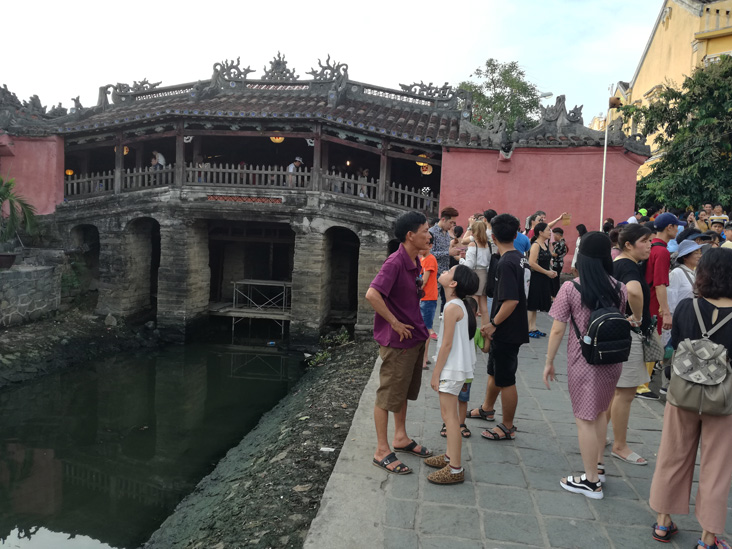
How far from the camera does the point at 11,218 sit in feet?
44.3

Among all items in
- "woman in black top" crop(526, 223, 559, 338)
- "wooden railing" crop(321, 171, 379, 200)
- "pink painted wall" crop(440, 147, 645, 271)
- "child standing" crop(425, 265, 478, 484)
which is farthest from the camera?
"wooden railing" crop(321, 171, 379, 200)

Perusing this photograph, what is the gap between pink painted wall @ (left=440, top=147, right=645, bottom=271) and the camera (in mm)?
13273

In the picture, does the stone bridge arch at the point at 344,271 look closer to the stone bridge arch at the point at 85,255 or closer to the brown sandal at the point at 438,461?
the stone bridge arch at the point at 85,255

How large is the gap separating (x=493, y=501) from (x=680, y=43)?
2061 centimetres

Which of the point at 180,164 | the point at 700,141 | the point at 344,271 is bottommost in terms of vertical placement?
the point at 344,271

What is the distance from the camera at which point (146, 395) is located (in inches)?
421

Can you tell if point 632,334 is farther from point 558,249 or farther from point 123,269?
point 123,269

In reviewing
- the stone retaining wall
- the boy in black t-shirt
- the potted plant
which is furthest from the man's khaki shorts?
the potted plant

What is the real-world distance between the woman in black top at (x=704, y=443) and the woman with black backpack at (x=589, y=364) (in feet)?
1.67

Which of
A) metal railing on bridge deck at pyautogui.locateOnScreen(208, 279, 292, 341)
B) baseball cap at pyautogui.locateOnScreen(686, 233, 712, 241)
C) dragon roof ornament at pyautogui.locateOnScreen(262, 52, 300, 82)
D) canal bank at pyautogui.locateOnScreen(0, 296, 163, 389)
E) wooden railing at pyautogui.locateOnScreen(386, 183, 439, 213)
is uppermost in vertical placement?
dragon roof ornament at pyautogui.locateOnScreen(262, 52, 300, 82)

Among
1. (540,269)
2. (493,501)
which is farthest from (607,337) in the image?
(540,269)

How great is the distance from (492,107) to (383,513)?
2407 centimetres

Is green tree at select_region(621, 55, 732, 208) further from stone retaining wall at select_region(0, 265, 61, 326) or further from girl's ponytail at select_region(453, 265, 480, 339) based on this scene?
stone retaining wall at select_region(0, 265, 61, 326)

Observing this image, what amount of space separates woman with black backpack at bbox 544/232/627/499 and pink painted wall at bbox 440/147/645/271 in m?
10.2
